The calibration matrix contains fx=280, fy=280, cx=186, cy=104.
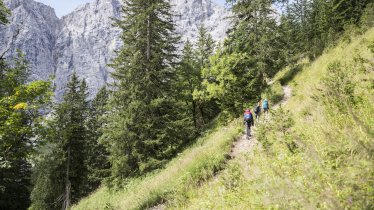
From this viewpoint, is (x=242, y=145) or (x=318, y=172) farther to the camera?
(x=242, y=145)

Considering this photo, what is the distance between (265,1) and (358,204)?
24.8 metres

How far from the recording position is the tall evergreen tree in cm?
2131

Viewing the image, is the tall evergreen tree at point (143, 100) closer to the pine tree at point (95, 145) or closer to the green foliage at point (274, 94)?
the green foliage at point (274, 94)

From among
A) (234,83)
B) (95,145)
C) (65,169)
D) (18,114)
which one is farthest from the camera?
(95,145)

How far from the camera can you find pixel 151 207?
10.1 m

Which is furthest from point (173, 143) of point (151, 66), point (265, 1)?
point (265, 1)

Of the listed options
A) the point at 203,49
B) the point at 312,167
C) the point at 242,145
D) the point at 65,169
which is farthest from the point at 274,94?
the point at 65,169

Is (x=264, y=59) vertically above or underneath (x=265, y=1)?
underneath

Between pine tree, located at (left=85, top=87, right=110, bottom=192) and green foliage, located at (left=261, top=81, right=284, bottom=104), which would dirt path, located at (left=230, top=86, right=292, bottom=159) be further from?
pine tree, located at (left=85, top=87, right=110, bottom=192)

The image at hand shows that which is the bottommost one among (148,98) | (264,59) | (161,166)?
(161,166)

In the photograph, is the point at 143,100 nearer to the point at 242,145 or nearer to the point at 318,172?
the point at 242,145

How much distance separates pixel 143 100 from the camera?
22094mm

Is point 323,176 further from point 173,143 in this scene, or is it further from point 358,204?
point 173,143

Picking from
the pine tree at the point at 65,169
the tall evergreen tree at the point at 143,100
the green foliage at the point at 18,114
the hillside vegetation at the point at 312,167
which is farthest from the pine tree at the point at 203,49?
the green foliage at the point at 18,114
